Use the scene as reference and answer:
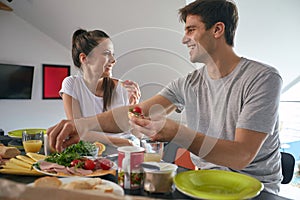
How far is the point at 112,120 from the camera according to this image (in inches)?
56.9

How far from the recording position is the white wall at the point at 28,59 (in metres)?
3.85

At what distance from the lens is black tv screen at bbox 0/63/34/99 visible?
3.76m

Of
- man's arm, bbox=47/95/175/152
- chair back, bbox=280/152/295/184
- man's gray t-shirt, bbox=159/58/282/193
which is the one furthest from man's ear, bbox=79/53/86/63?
chair back, bbox=280/152/295/184

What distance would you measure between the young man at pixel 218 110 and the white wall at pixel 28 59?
2956 mm

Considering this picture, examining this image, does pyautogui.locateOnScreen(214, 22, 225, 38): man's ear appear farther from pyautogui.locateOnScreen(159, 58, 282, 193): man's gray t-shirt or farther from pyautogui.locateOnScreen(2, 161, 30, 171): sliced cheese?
pyautogui.locateOnScreen(2, 161, 30, 171): sliced cheese

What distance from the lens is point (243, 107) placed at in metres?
1.16

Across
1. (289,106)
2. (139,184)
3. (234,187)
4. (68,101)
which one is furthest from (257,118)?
(289,106)

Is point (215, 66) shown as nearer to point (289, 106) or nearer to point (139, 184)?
→ point (139, 184)

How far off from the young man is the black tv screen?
2881mm

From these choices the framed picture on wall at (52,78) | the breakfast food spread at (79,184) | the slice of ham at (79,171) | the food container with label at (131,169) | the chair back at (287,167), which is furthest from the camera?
the framed picture on wall at (52,78)

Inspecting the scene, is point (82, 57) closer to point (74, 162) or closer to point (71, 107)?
point (71, 107)

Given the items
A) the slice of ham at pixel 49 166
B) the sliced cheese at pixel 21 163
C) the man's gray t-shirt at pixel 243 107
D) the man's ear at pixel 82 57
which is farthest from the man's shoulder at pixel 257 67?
the man's ear at pixel 82 57

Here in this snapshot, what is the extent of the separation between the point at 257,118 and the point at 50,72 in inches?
142

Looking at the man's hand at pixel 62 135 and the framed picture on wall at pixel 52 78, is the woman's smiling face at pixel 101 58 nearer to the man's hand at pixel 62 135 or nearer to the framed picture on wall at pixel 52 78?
the man's hand at pixel 62 135
